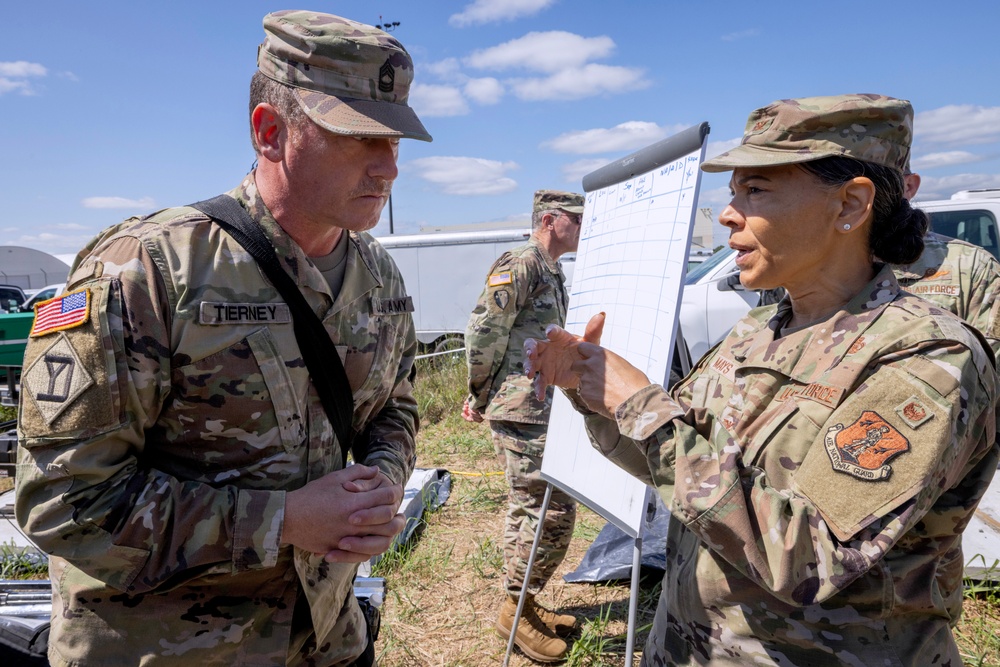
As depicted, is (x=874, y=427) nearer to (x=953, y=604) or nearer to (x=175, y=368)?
(x=953, y=604)

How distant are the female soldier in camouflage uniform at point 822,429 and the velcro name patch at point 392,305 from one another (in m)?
0.52

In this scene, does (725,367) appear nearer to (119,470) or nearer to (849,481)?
(849,481)

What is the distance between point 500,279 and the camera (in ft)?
12.6

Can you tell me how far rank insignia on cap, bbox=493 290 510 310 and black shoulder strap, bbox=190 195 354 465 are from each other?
2169mm

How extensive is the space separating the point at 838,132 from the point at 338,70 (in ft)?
3.71

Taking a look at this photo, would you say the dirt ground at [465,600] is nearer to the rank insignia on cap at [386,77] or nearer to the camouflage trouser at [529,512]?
the camouflage trouser at [529,512]

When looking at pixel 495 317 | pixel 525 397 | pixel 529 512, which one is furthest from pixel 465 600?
pixel 495 317

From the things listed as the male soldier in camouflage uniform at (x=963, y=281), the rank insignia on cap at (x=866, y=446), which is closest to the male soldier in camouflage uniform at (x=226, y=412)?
the rank insignia on cap at (x=866, y=446)

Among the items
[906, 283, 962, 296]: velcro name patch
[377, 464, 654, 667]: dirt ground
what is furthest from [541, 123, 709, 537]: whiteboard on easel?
[906, 283, 962, 296]: velcro name patch

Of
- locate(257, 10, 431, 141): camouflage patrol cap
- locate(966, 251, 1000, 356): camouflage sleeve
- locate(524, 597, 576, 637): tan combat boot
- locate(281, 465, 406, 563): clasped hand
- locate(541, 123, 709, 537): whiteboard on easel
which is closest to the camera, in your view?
locate(281, 465, 406, 563): clasped hand

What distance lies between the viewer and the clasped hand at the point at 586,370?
156cm

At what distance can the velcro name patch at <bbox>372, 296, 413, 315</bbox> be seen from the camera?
73.1 inches

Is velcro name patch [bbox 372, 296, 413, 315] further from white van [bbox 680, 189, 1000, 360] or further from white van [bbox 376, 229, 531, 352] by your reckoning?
white van [bbox 376, 229, 531, 352]

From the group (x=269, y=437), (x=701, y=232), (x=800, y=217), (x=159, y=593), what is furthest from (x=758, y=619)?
(x=701, y=232)
